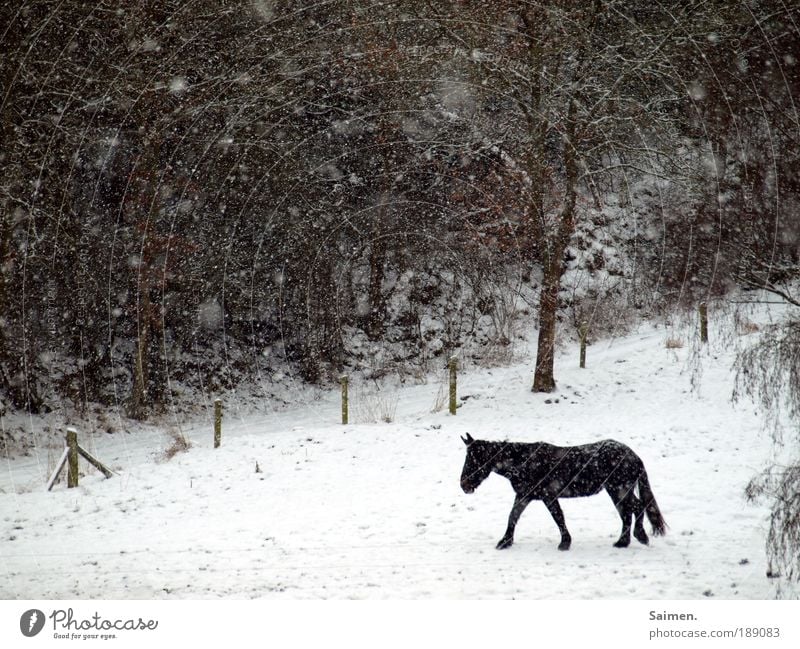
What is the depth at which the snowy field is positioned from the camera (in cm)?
575

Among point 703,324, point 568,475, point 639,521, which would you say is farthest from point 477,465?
point 703,324

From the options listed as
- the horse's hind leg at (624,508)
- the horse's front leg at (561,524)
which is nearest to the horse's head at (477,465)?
the horse's front leg at (561,524)

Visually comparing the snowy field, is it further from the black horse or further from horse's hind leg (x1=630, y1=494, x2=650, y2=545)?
the black horse

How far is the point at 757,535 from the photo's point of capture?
234 inches

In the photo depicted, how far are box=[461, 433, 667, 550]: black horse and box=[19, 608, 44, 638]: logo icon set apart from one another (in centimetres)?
411

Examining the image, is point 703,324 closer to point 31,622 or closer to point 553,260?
Answer: point 553,260

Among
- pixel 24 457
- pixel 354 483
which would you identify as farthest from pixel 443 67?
pixel 24 457

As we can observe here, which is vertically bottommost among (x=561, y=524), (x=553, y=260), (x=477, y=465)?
(x=561, y=524)

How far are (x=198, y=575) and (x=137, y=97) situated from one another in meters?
10.2

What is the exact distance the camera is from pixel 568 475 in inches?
235

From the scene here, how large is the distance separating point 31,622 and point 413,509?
157 inches

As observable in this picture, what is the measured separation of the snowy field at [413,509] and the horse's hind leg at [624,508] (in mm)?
116

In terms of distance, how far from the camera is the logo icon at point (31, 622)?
5.76 m

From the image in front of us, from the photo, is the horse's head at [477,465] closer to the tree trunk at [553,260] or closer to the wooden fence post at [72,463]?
the tree trunk at [553,260]
